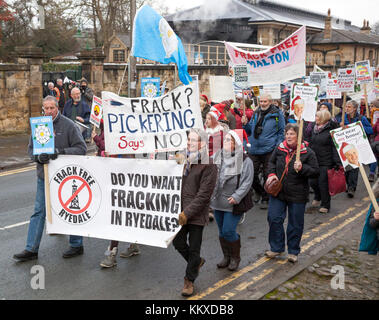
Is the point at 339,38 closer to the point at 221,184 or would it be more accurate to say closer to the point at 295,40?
the point at 295,40

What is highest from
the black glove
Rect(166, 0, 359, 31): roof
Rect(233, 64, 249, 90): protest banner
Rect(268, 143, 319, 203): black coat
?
Rect(166, 0, 359, 31): roof

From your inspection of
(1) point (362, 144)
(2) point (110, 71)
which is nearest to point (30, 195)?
(1) point (362, 144)

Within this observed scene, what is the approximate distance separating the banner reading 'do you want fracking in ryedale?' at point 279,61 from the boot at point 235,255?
12.2 ft

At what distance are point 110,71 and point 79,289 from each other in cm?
1763

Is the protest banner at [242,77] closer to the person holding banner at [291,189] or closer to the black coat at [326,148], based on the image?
the black coat at [326,148]

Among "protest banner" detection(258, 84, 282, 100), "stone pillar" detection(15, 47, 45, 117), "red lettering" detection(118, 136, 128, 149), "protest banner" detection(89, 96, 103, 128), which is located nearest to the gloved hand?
"red lettering" detection(118, 136, 128, 149)

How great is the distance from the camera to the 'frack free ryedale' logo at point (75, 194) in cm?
553

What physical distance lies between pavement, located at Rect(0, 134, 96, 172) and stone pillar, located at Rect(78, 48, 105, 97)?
418 cm

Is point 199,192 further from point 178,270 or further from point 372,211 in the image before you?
point 372,211

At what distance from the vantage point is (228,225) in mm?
5324

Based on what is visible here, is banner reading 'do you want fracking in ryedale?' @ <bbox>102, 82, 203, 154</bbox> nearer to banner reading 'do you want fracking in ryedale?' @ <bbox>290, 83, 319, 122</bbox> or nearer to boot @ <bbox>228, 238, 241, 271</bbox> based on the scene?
boot @ <bbox>228, 238, 241, 271</bbox>

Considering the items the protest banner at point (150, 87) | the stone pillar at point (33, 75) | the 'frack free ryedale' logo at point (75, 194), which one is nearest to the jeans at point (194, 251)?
the 'frack free ryedale' logo at point (75, 194)

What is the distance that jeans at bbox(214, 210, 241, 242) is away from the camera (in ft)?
17.5

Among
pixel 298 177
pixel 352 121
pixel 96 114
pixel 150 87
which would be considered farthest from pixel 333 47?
pixel 298 177
